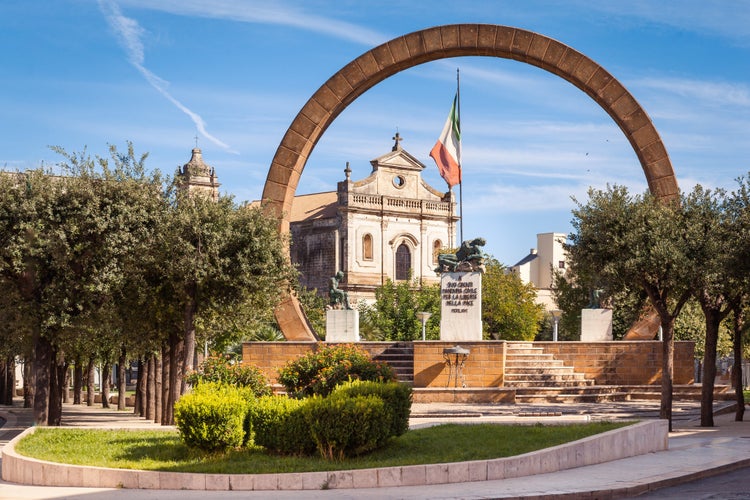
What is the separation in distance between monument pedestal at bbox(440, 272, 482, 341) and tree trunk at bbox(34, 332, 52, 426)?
12.6 metres

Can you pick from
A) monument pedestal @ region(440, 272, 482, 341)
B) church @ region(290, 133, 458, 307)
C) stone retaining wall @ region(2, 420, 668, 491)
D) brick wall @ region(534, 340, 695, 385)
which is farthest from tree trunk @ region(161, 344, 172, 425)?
church @ region(290, 133, 458, 307)

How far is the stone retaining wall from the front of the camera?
1355 centimetres

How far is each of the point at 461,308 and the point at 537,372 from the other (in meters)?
3.01

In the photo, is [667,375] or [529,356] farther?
[529,356]

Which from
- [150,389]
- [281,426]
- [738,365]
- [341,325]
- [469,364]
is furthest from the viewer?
[341,325]

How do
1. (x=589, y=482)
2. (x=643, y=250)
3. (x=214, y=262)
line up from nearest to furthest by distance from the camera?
(x=589, y=482) → (x=643, y=250) → (x=214, y=262)

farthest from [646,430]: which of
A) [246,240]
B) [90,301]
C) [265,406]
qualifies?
[90,301]

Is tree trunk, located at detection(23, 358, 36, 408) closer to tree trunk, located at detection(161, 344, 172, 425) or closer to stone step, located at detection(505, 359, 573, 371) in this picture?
tree trunk, located at detection(161, 344, 172, 425)

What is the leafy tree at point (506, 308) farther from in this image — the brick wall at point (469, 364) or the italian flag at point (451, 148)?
the brick wall at point (469, 364)

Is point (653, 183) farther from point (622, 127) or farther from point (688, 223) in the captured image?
point (688, 223)

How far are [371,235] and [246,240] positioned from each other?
72405 mm

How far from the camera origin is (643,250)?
71.5ft

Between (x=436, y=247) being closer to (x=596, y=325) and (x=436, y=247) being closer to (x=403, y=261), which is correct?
(x=403, y=261)

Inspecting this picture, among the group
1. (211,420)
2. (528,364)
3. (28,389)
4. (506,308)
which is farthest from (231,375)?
(506,308)
